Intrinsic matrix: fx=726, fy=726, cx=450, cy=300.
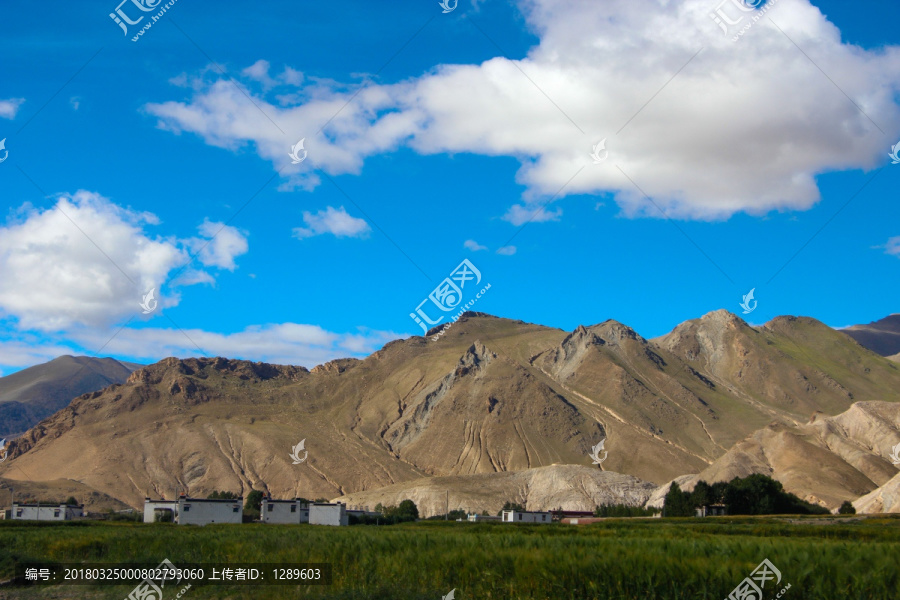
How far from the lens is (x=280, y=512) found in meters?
75.4

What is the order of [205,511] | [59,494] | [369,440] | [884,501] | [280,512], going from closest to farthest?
1. [205,511]
2. [280,512]
3. [884,501]
4. [59,494]
5. [369,440]

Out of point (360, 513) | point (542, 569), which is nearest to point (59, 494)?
point (360, 513)

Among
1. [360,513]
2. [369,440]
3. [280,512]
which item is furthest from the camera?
[369,440]

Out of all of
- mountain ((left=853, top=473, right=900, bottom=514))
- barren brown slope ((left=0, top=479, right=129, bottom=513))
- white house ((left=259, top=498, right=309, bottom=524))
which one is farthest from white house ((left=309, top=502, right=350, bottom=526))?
barren brown slope ((left=0, top=479, right=129, bottom=513))

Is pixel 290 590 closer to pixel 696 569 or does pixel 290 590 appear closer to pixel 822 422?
pixel 696 569

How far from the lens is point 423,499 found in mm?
123688

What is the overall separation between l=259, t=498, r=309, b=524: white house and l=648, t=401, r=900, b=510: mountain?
2503 inches

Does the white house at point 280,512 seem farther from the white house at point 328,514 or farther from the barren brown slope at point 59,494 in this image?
the barren brown slope at point 59,494

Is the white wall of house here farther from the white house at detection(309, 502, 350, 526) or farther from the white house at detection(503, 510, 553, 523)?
the white house at detection(503, 510, 553, 523)

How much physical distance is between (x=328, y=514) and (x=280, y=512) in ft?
17.2

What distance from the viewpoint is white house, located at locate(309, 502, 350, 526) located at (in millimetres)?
74269

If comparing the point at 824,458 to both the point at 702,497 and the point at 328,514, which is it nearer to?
the point at 702,497

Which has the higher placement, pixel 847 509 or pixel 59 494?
pixel 59 494

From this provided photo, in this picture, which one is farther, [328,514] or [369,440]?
[369,440]
